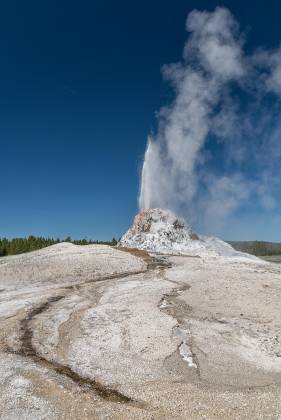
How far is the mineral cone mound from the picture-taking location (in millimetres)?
68312

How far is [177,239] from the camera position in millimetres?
72125

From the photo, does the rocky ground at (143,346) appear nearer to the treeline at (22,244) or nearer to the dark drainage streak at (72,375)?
the dark drainage streak at (72,375)

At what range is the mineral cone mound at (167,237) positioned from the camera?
6831 centimetres

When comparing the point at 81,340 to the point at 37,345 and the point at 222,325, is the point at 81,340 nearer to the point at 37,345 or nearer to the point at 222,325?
the point at 37,345

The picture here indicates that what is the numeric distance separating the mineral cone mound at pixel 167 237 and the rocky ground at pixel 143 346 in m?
22.3

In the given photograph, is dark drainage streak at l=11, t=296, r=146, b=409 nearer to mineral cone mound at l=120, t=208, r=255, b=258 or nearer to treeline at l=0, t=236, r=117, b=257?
mineral cone mound at l=120, t=208, r=255, b=258

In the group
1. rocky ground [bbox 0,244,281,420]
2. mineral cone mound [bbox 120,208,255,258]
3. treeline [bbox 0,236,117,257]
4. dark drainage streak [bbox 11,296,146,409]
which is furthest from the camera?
treeline [bbox 0,236,117,257]

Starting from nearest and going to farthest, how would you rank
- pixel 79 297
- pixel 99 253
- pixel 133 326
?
pixel 133 326 < pixel 79 297 < pixel 99 253

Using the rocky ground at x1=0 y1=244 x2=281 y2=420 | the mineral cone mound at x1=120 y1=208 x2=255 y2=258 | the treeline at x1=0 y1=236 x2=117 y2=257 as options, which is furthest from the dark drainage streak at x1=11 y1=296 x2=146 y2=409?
the treeline at x1=0 y1=236 x2=117 y2=257

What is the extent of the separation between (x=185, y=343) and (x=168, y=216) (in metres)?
53.2

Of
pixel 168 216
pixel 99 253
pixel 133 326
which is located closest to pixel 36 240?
pixel 168 216

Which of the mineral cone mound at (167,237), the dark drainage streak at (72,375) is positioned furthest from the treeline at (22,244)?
the dark drainage streak at (72,375)

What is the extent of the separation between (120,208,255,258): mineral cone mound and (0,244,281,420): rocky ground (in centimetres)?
2226

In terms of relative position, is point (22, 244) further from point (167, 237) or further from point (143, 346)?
point (143, 346)
